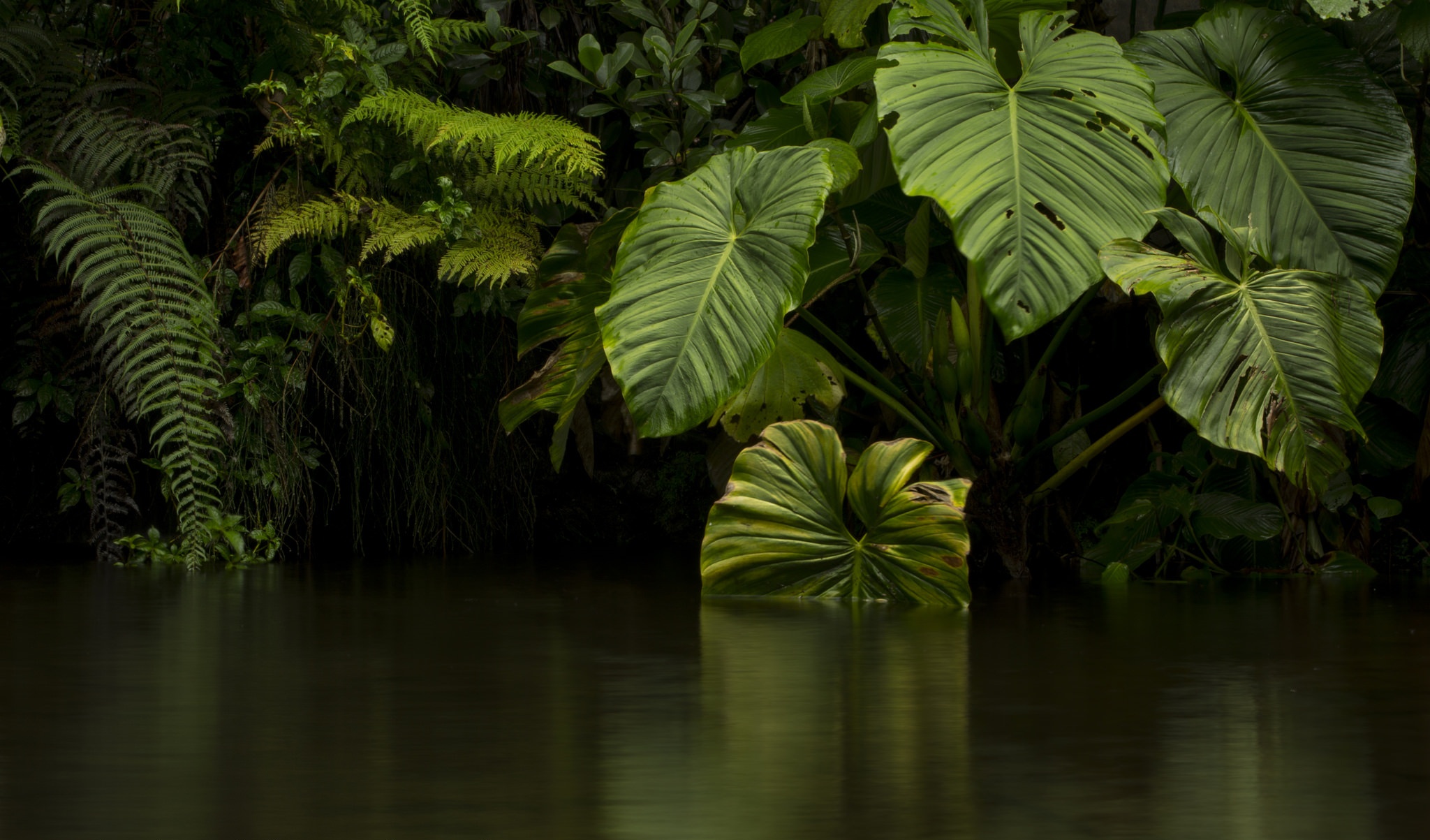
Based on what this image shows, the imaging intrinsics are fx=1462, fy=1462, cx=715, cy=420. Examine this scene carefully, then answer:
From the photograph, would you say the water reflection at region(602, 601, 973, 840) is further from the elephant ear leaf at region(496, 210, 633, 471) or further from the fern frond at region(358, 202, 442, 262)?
the fern frond at region(358, 202, 442, 262)

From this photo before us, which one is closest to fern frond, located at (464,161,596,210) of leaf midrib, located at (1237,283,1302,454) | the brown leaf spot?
the brown leaf spot

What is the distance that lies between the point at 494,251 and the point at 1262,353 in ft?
5.97

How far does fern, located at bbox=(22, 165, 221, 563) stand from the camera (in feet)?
10.9

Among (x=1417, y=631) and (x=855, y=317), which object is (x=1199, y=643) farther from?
(x=855, y=317)

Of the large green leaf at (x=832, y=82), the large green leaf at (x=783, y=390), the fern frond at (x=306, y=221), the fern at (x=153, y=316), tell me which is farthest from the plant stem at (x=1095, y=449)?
the fern at (x=153, y=316)

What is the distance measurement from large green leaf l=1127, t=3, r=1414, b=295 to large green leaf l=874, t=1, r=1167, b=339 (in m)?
0.34

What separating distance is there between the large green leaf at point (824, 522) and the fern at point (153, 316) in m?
1.30

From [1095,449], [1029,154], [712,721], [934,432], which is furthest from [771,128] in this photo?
[712,721]

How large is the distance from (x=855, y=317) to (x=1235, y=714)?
253 centimetres

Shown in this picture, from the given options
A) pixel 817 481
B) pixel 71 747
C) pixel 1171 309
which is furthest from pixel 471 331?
pixel 71 747

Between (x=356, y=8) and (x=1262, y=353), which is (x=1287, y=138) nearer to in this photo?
(x=1262, y=353)

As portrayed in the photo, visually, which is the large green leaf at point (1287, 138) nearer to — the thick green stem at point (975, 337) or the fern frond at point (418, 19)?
the thick green stem at point (975, 337)

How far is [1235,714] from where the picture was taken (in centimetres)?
161

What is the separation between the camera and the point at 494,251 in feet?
11.8
